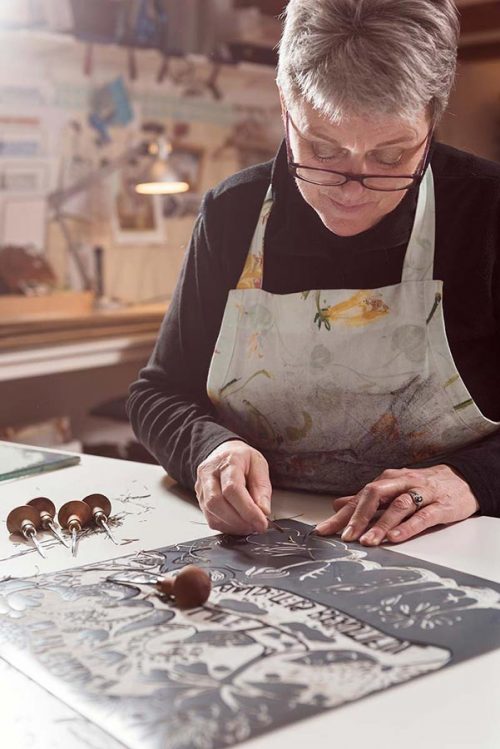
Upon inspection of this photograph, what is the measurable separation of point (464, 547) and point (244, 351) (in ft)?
1.79

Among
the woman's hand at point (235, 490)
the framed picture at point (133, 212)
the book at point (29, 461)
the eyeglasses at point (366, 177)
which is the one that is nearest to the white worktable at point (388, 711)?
the woman's hand at point (235, 490)

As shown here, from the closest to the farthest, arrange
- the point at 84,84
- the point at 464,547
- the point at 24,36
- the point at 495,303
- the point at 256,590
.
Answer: the point at 256,590
the point at 464,547
the point at 495,303
the point at 24,36
the point at 84,84

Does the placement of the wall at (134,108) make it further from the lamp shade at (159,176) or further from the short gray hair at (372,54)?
the short gray hair at (372,54)

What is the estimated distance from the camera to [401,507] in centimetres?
136

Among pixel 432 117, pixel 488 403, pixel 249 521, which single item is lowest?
pixel 249 521

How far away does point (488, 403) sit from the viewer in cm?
159

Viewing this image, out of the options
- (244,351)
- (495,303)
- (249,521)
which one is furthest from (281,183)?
(249,521)

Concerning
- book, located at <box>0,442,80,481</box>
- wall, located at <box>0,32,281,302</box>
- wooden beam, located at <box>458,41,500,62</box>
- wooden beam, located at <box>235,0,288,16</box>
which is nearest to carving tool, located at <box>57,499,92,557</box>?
book, located at <box>0,442,80,481</box>

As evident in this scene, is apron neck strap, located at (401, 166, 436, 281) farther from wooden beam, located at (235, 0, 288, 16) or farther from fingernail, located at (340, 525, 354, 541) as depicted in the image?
wooden beam, located at (235, 0, 288, 16)

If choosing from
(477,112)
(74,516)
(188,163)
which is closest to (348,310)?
(74,516)

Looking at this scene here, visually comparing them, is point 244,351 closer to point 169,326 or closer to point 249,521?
point 169,326

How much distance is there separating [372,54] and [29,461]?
932mm

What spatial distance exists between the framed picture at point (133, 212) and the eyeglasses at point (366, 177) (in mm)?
2665

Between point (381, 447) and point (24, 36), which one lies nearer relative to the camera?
point (381, 447)
